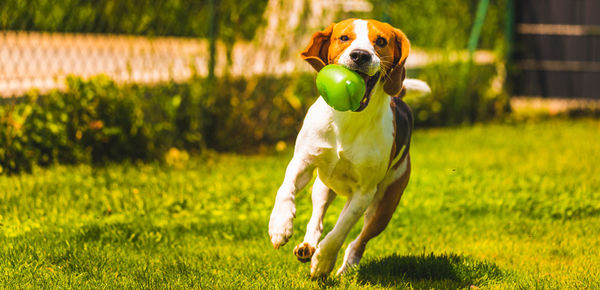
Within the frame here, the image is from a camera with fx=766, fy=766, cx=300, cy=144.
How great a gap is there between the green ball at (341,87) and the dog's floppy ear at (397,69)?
0.26 m

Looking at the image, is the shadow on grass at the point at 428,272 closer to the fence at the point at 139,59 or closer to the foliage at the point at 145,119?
the foliage at the point at 145,119

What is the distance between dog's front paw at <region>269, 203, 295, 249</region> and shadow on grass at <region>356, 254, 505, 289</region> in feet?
2.20

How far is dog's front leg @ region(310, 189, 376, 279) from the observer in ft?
12.0

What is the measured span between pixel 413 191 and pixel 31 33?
11.8 feet

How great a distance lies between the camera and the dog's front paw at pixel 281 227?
3395 mm

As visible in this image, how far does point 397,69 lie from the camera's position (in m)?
3.61

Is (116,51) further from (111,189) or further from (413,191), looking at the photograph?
(413,191)

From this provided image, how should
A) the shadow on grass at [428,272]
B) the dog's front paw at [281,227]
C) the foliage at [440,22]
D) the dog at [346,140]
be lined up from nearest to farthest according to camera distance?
1. the dog's front paw at [281,227]
2. the dog at [346,140]
3. the shadow on grass at [428,272]
4. the foliage at [440,22]

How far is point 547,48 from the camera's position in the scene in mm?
10953

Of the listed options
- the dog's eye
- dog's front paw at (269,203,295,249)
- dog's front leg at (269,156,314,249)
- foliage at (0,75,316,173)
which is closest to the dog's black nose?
the dog's eye

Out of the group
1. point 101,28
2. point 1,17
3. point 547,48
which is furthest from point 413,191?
point 547,48

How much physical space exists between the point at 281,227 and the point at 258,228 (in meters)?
1.53

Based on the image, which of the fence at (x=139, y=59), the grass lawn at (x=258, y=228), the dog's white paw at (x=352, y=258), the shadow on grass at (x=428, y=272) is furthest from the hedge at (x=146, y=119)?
the dog's white paw at (x=352, y=258)

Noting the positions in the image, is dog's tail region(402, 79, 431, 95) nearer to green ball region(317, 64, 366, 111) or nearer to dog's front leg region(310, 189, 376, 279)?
dog's front leg region(310, 189, 376, 279)
